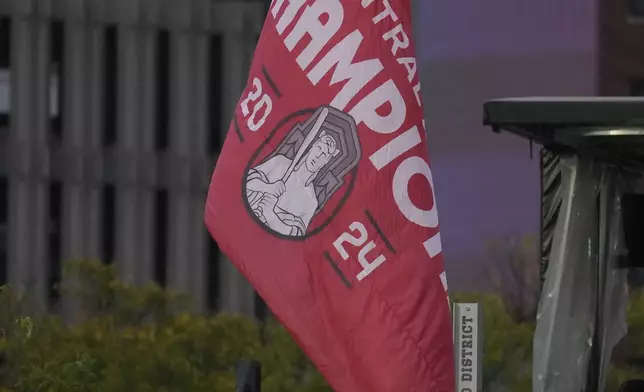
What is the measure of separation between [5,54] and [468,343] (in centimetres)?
1312

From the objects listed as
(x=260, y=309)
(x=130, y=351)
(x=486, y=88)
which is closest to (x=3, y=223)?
(x=260, y=309)

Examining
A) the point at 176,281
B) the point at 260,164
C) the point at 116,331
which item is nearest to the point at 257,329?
the point at 116,331

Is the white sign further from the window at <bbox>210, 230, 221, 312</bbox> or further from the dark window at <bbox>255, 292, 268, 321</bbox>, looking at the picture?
the window at <bbox>210, 230, 221, 312</bbox>

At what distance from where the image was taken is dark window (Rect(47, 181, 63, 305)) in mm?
17359

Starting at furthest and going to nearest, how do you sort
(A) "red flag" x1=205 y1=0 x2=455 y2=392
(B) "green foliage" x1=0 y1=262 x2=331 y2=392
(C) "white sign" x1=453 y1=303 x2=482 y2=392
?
(B) "green foliage" x1=0 y1=262 x2=331 y2=392
(A) "red flag" x1=205 y1=0 x2=455 y2=392
(C) "white sign" x1=453 y1=303 x2=482 y2=392

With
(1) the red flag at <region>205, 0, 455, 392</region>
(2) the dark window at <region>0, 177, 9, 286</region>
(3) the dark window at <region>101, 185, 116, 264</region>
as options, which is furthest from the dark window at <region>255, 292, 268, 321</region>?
(1) the red flag at <region>205, 0, 455, 392</region>

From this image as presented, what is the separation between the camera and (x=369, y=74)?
6512 mm

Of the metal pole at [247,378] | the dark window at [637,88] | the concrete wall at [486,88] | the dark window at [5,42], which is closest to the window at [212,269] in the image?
the dark window at [5,42]

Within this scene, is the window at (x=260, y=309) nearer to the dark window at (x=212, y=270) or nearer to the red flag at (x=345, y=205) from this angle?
the dark window at (x=212, y=270)

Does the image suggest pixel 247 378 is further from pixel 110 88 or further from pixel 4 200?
pixel 110 88

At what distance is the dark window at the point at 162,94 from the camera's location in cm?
1756

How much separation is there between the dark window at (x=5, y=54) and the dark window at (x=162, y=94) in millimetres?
1903

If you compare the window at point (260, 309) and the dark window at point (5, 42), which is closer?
the window at point (260, 309)

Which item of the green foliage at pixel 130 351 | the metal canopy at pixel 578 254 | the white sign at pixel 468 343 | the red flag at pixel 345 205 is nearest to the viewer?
the white sign at pixel 468 343
